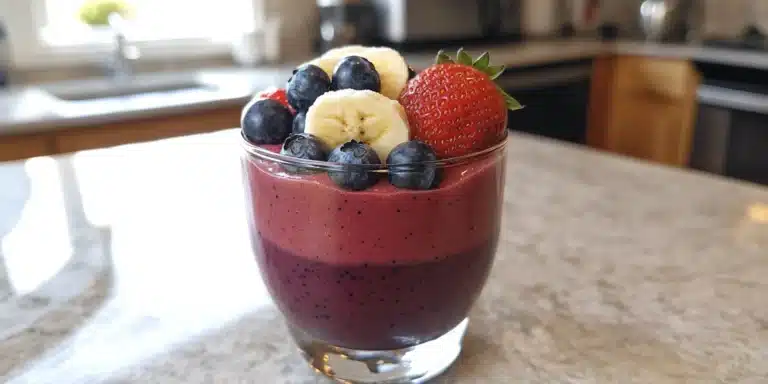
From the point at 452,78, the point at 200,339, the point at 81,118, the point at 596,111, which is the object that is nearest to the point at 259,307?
the point at 200,339

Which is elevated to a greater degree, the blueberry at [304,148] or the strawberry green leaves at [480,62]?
the strawberry green leaves at [480,62]

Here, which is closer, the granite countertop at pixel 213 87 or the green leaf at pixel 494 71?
the green leaf at pixel 494 71

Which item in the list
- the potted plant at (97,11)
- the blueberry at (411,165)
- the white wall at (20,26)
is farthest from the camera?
the potted plant at (97,11)

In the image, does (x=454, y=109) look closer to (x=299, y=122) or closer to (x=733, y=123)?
(x=299, y=122)

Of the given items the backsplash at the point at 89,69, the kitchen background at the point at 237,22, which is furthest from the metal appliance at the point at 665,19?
the backsplash at the point at 89,69

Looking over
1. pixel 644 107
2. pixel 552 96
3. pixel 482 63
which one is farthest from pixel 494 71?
pixel 644 107

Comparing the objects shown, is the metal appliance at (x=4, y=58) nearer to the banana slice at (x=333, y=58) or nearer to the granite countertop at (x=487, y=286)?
the granite countertop at (x=487, y=286)
